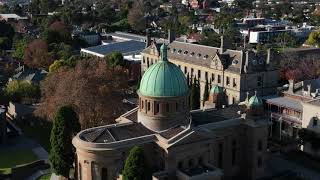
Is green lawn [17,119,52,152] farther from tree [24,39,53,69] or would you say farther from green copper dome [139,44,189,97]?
tree [24,39,53,69]

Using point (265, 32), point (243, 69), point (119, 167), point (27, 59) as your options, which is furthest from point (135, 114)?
point (265, 32)

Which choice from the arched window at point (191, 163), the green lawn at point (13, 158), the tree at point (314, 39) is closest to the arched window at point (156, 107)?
the arched window at point (191, 163)

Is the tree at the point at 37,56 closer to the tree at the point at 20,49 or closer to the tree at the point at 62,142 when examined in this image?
the tree at the point at 20,49

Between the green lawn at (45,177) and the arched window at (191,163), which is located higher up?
the arched window at (191,163)

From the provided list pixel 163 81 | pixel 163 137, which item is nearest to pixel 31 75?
pixel 163 81

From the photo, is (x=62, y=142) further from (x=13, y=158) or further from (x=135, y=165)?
(x=13, y=158)

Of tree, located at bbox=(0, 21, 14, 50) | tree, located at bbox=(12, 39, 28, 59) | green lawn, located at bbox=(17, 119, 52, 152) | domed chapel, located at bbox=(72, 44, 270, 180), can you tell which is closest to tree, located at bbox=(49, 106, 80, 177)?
domed chapel, located at bbox=(72, 44, 270, 180)

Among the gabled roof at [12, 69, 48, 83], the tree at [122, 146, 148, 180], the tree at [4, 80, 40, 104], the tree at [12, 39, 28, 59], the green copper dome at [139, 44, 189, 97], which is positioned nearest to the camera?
the tree at [122, 146, 148, 180]
